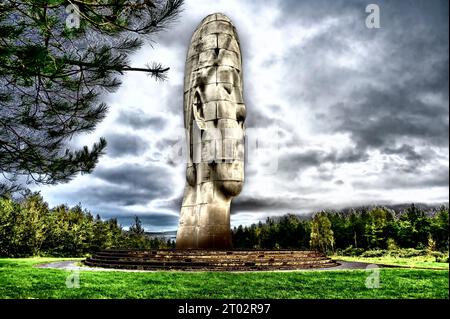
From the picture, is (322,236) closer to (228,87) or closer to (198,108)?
(198,108)

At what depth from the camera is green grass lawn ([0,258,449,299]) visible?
6.23 metres

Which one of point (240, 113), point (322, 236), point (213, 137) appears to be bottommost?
point (322, 236)

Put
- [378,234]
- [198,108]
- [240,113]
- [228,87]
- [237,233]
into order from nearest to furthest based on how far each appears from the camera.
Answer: [228,87]
[240,113]
[198,108]
[378,234]
[237,233]

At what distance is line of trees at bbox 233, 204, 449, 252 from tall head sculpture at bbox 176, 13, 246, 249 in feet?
34.0

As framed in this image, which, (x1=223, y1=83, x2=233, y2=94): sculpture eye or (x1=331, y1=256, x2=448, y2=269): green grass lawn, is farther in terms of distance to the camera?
(x1=223, y1=83, x2=233, y2=94): sculpture eye

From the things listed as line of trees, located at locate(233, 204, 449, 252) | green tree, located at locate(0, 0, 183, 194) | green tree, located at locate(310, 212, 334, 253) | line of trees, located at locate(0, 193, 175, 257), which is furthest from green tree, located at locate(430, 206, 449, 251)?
green tree, located at locate(0, 0, 183, 194)

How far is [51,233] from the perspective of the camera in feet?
76.4

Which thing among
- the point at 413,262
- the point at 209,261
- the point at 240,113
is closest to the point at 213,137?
the point at 240,113

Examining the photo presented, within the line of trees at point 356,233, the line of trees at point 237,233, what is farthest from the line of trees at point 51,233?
the line of trees at point 356,233

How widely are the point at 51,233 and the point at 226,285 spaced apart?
19332mm

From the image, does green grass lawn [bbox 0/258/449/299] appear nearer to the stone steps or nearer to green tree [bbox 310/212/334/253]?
the stone steps
